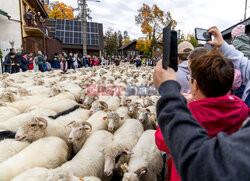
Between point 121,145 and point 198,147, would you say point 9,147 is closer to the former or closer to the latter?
point 121,145

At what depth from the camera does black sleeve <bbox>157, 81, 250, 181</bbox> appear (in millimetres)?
→ 531

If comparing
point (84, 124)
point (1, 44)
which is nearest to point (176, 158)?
point (84, 124)

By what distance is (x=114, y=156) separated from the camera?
2.51 m

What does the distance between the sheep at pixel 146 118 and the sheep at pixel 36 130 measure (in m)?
1.84

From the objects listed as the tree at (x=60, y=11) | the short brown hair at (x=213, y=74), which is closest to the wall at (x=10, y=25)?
the short brown hair at (x=213, y=74)

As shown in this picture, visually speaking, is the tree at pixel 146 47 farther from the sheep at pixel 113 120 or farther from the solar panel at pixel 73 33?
the sheep at pixel 113 120

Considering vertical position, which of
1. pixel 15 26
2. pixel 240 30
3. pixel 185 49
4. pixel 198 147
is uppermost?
pixel 15 26

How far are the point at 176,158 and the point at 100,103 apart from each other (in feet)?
14.1

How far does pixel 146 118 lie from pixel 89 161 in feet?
6.63

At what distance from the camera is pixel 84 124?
10.9 ft

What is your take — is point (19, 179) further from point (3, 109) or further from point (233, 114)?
point (3, 109)

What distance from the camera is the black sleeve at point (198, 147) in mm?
531

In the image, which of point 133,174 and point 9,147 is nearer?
point 133,174

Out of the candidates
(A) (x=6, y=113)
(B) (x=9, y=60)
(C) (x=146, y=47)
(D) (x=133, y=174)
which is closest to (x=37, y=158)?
(D) (x=133, y=174)
